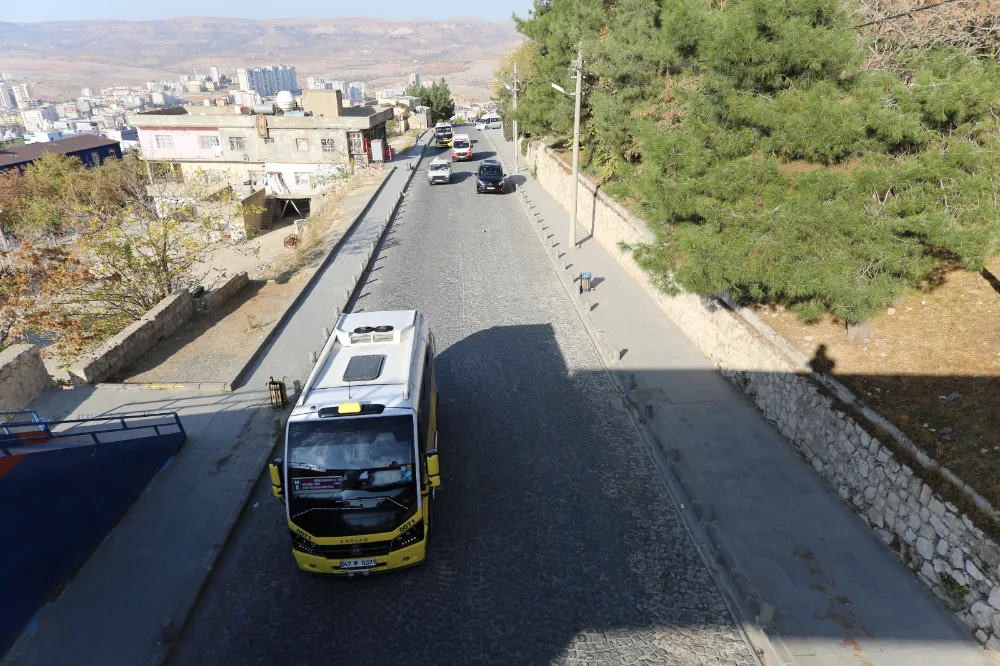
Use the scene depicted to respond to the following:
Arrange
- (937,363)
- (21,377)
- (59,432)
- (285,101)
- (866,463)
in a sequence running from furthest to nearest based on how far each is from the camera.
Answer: (285,101), (21,377), (937,363), (59,432), (866,463)

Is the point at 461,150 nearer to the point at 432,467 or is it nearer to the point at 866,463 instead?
the point at 432,467

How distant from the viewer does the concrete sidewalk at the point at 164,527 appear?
7848 mm

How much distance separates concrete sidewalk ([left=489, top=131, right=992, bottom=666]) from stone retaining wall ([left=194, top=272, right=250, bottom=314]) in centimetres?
1415

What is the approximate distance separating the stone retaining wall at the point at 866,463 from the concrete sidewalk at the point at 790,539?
0.92ft

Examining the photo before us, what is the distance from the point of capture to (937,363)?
1108cm

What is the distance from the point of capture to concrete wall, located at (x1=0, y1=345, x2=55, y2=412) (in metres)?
12.7

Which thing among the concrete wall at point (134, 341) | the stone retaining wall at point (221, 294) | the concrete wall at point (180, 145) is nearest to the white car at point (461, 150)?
the concrete wall at point (180, 145)

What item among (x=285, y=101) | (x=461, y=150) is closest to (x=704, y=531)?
(x=461, y=150)

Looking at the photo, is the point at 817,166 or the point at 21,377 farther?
the point at 21,377

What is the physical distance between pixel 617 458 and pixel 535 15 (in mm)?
39222

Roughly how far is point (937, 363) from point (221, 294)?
2076cm

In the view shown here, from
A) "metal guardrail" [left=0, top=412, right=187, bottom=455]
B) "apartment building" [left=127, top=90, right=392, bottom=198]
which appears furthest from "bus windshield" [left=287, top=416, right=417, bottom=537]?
"apartment building" [left=127, top=90, right=392, bottom=198]

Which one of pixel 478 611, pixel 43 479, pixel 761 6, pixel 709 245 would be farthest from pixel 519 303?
pixel 43 479

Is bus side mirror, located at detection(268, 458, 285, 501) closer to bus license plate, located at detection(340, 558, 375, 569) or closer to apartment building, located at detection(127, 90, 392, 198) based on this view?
bus license plate, located at detection(340, 558, 375, 569)
